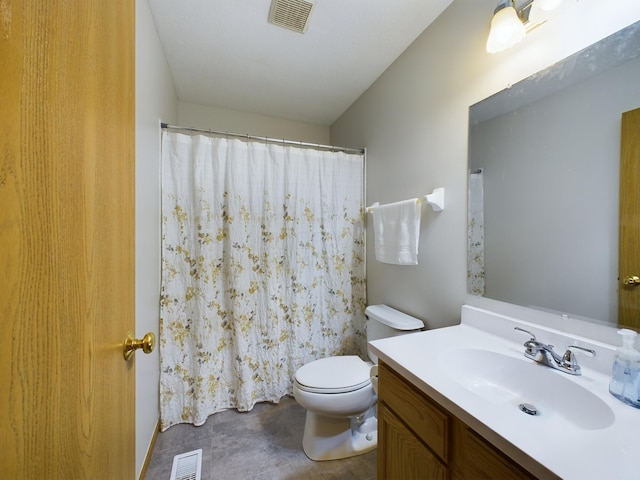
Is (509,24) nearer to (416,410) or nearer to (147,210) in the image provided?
(416,410)

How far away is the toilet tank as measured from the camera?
55.8 inches

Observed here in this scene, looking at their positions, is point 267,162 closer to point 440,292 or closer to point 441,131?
point 441,131

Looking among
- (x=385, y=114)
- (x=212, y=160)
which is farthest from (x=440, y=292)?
(x=212, y=160)

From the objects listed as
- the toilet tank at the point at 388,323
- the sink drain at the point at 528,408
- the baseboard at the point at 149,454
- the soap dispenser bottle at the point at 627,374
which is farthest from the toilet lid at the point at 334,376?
the soap dispenser bottle at the point at 627,374

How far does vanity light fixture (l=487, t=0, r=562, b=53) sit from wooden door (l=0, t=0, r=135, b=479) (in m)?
1.25

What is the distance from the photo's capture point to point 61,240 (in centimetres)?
38

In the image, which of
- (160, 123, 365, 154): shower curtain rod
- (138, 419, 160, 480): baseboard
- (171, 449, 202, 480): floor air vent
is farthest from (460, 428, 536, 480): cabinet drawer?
(160, 123, 365, 154): shower curtain rod

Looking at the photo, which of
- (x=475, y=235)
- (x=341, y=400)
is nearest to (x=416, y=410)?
(x=341, y=400)

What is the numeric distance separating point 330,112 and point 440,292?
1.89 meters

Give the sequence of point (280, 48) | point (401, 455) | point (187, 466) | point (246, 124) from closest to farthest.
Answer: point (401, 455) < point (187, 466) < point (280, 48) < point (246, 124)

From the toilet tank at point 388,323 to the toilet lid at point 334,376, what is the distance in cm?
12

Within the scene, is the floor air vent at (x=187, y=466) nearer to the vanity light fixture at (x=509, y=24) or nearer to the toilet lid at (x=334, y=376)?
the toilet lid at (x=334, y=376)

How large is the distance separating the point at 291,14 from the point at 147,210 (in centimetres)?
127

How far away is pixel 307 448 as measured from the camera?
4.61ft
